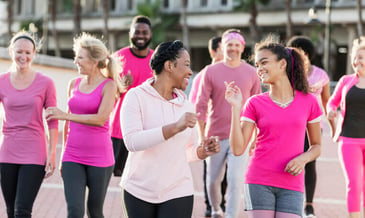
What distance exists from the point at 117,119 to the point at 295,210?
2.86m

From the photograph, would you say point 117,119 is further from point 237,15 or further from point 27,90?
point 237,15

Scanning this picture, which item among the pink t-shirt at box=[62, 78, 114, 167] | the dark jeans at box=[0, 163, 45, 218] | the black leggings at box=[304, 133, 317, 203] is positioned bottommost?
the black leggings at box=[304, 133, 317, 203]

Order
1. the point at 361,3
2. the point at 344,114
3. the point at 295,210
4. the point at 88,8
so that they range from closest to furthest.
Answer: the point at 295,210 < the point at 344,114 < the point at 361,3 < the point at 88,8

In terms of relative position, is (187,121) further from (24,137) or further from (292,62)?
(24,137)

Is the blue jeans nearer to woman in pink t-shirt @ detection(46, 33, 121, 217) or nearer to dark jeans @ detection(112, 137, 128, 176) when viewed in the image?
dark jeans @ detection(112, 137, 128, 176)

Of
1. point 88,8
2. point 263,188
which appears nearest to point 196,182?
point 263,188

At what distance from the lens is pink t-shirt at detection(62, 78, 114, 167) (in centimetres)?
577

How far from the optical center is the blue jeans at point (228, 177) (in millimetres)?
7355

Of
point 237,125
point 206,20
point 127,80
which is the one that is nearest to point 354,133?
point 127,80

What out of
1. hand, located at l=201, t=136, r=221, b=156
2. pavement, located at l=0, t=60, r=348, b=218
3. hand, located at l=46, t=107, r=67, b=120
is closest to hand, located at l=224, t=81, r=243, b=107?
hand, located at l=201, t=136, r=221, b=156

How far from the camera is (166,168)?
4477mm

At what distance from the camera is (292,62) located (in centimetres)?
509

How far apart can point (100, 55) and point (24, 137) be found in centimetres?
93

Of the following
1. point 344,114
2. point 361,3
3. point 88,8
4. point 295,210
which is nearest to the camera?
point 295,210
